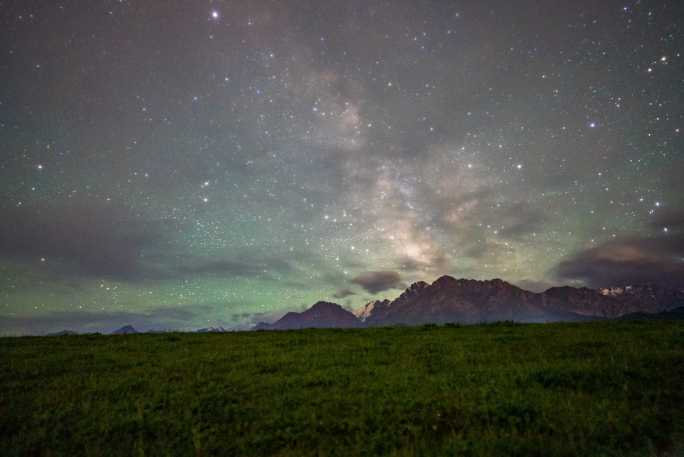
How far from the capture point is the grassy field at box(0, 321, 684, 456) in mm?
6590

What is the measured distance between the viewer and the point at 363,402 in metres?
8.31

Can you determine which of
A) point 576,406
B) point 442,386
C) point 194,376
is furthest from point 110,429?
point 576,406

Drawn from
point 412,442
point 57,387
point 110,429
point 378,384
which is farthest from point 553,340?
point 57,387

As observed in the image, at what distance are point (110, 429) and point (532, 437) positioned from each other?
8471 millimetres

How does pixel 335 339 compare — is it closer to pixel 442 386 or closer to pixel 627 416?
pixel 442 386

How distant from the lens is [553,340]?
15.1m

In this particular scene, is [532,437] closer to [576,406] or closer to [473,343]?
[576,406]

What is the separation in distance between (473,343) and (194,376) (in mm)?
11076

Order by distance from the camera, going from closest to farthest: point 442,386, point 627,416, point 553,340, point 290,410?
1. point 627,416
2. point 290,410
3. point 442,386
4. point 553,340

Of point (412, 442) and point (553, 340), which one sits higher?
point (553, 340)

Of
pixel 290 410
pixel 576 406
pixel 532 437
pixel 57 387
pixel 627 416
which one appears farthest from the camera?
pixel 57 387

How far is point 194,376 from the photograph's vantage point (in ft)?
36.9

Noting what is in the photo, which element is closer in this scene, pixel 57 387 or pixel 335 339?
pixel 57 387

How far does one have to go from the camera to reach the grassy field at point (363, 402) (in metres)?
6.59
